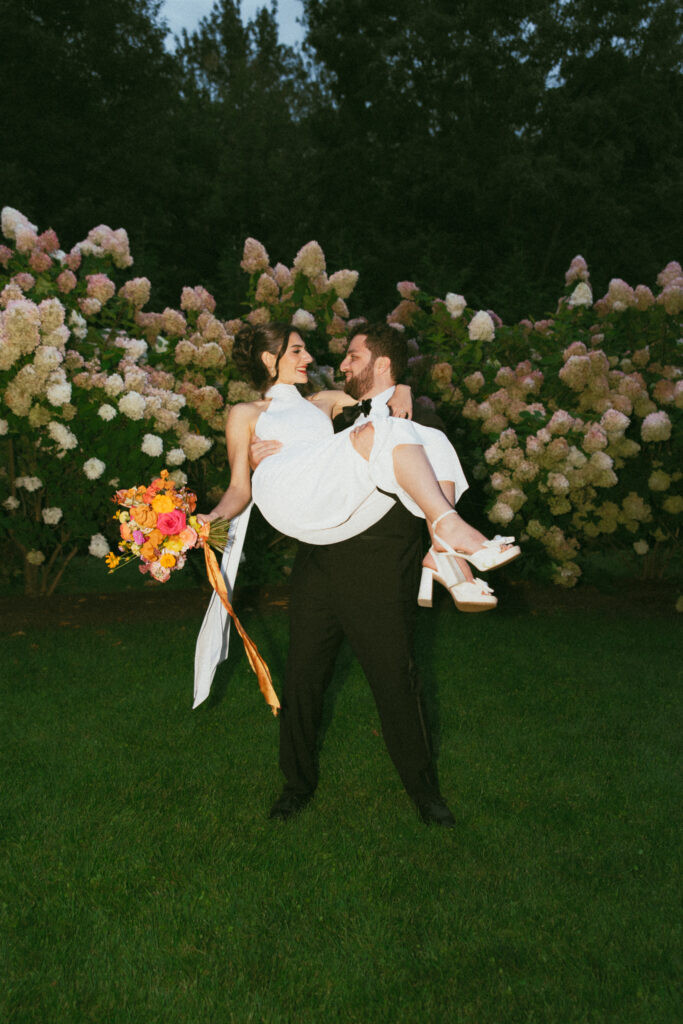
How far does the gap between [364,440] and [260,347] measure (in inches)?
46.2

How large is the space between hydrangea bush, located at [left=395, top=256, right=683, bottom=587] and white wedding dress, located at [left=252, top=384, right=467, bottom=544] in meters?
4.54

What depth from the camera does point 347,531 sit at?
3568mm

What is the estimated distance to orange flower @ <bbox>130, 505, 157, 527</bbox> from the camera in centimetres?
354

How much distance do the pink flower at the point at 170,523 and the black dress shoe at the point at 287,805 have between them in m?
1.42

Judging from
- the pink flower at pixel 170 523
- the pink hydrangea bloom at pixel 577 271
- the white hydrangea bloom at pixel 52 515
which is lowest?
the white hydrangea bloom at pixel 52 515

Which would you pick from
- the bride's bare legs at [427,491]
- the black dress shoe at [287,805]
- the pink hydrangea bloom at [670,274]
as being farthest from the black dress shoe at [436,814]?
the pink hydrangea bloom at [670,274]

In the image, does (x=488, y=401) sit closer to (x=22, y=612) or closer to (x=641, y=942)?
(x=22, y=612)

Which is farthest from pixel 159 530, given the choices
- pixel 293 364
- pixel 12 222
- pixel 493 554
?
pixel 12 222

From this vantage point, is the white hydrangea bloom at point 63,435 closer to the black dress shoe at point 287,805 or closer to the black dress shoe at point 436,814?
the black dress shoe at point 287,805

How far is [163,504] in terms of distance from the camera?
3.56m

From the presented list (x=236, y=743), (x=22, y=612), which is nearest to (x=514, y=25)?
(x=22, y=612)

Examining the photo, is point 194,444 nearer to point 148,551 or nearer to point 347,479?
point 148,551

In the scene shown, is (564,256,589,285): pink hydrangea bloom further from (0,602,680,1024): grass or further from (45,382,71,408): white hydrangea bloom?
(45,382,71,408): white hydrangea bloom

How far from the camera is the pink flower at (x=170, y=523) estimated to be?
3.53 meters
